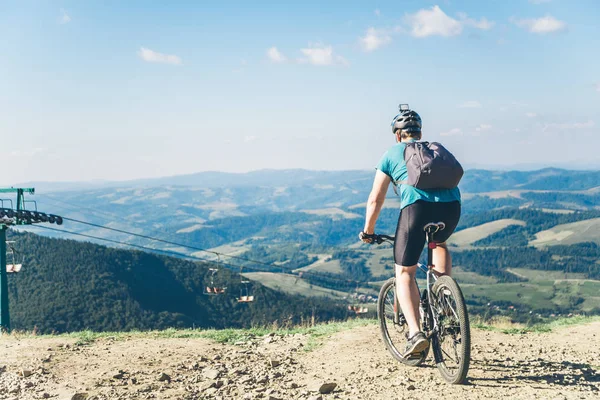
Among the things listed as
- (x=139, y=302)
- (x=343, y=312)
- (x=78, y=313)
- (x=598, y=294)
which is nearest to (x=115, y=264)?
(x=139, y=302)

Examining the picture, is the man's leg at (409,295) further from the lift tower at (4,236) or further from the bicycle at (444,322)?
the lift tower at (4,236)

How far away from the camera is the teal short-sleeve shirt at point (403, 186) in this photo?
6.32m

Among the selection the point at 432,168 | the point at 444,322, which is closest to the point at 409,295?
the point at 444,322

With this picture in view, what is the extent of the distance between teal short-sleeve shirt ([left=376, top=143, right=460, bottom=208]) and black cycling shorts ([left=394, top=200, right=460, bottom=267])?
2.4 inches

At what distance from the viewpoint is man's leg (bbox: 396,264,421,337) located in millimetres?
6664

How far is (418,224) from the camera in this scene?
634 centimetres

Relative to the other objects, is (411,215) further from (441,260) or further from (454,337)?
(454,337)

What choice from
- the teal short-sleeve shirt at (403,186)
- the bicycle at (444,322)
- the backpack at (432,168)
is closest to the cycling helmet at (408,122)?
the teal short-sleeve shirt at (403,186)

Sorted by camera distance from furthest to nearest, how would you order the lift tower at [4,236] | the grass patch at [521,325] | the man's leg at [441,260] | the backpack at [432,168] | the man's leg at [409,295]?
the lift tower at [4,236] → the grass patch at [521,325] → the man's leg at [441,260] → the man's leg at [409,295] → the backpack at [432,168]

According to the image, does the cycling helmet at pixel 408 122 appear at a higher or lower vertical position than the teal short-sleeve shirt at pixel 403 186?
higher

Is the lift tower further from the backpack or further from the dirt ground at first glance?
the backpack

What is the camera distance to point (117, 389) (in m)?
7.21

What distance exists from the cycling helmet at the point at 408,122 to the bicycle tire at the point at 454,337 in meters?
1.95

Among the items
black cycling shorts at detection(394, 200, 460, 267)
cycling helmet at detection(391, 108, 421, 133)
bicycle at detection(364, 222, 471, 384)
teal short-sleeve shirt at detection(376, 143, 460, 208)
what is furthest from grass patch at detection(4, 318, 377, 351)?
cycling helmet at detection(391, 108, 421, 133)
